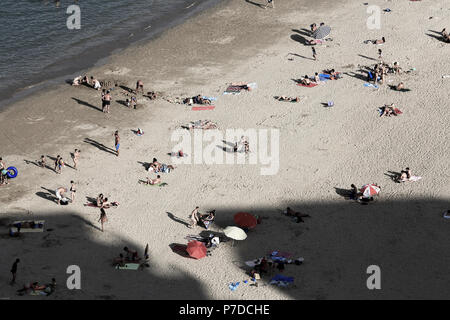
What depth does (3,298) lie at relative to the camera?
103ft

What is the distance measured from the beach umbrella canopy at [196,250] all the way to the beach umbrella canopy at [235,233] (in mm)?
1495

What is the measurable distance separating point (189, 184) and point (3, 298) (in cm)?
1398

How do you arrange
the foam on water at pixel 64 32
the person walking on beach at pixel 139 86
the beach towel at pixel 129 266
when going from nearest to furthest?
the beach towel at pixel 129 266 → the person walking on beach at pixel 139 86 → the foam on water at pixel 64 32

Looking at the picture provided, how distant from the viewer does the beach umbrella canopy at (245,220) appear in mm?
36281

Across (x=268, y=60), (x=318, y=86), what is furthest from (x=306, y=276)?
(x=268, y=60)

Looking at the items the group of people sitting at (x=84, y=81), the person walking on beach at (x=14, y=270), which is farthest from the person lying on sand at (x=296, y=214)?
the group of people sitting at (x=84, y=81)

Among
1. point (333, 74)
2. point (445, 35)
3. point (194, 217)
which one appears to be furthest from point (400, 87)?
point (194, 217)

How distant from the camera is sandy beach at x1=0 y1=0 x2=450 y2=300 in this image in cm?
3353

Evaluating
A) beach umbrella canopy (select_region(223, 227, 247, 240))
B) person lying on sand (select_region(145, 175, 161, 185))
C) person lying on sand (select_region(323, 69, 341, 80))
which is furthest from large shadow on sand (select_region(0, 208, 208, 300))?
person lying on sand (select_region(323, 69, 341, 80))

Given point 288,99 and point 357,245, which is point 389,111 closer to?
point 288,99

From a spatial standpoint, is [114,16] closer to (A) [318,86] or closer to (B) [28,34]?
(B) [28,34]

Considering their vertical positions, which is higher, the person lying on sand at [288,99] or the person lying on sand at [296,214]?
the person lying on sand at [288,99]

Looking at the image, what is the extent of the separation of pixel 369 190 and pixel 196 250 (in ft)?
37.6

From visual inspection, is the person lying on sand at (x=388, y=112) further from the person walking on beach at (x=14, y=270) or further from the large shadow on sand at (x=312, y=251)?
the person walking on beach at (x=14, y=270)
